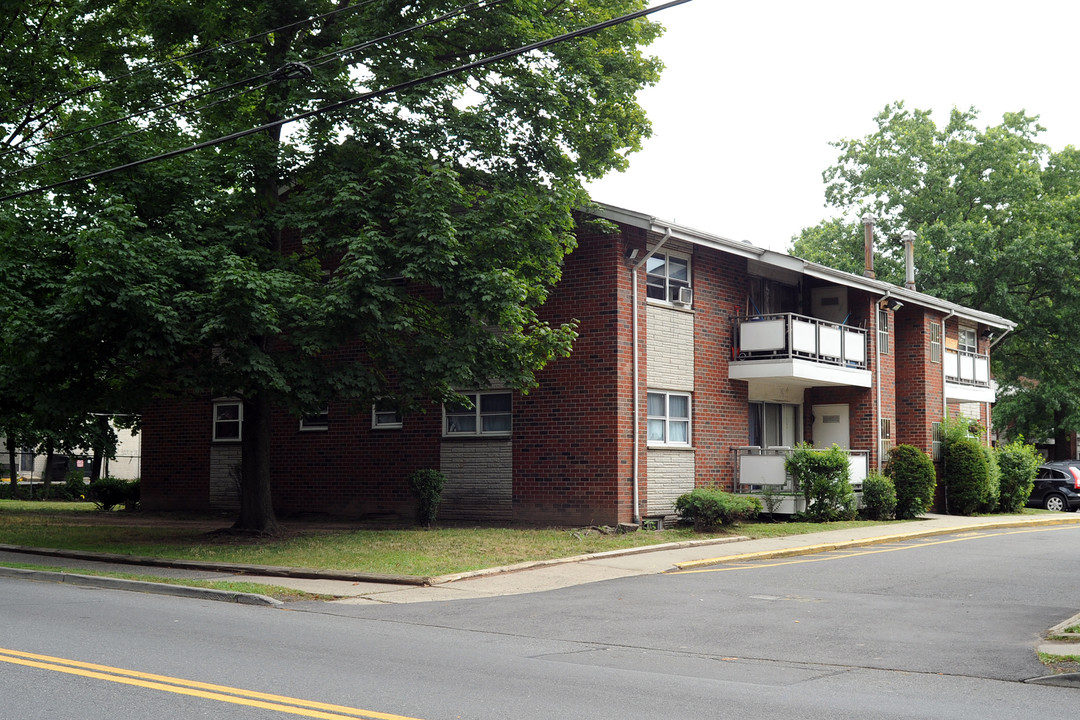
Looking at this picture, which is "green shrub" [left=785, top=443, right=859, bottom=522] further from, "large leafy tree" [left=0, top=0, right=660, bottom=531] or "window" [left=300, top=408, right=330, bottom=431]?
"window" [left=300, top=408, right=330, bottom=431]

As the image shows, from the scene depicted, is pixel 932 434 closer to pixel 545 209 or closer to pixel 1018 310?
pixel 1018 310

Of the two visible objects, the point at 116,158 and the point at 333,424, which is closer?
the point at 116,158

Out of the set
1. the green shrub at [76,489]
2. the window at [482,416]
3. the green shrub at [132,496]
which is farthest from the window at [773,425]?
the green shrub at [76,489]

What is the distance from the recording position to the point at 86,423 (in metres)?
27.5

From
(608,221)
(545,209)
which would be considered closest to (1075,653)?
(545,209)

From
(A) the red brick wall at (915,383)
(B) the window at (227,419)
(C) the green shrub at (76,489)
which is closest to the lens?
(B) the window at (227,419)

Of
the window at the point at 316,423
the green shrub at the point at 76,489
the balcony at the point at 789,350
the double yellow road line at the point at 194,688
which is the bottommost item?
the green shrub at the point at 76,489

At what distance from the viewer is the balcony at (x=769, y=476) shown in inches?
935

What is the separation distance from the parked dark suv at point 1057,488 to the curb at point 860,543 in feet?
18.8

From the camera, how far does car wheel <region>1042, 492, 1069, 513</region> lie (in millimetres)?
33219

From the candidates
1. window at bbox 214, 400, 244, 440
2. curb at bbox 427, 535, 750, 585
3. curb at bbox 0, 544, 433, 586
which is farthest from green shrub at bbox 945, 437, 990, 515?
curb at bbox 0, 544, 433, 586

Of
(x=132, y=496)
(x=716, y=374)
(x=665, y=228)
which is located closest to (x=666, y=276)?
(x=665, y=228)

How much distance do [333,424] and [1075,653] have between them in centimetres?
1893

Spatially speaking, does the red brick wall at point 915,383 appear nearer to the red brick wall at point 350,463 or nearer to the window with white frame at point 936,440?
the window with white frame at point 936,440
